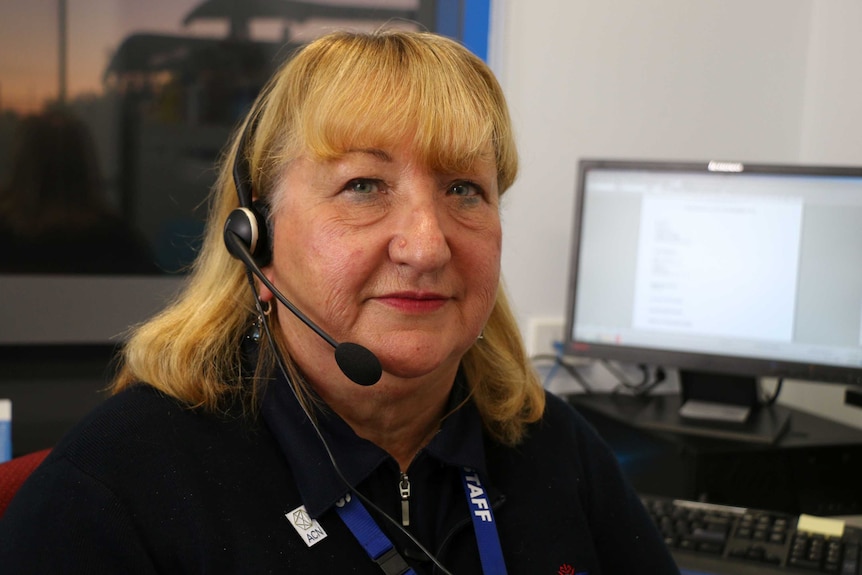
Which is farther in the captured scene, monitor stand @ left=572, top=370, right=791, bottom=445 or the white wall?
the white wall

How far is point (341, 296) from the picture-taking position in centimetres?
95

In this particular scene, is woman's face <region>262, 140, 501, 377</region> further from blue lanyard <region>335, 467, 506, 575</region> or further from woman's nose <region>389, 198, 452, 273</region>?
blue lanyard <region>335, 467, 506, 575</region>

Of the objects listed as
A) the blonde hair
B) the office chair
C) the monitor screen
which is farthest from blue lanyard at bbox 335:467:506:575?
the monitor screen

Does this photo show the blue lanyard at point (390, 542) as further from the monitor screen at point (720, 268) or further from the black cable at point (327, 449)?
the monitor screen at point (720, 268)

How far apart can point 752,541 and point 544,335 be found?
0.76 m

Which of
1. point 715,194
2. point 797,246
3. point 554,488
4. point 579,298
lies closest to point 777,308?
point 797,246

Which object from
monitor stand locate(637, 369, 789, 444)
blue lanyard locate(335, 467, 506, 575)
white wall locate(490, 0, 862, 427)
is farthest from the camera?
white wall locate(490, 0, 862, 427)

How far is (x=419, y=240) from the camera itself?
0.95 m

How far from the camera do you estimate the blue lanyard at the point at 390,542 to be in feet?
3.08

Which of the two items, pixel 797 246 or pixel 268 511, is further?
pixel 797 246

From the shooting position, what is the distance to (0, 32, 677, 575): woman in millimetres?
902

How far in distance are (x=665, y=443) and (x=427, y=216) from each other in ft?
2.95

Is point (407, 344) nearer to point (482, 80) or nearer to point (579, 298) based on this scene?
point (482, 80)

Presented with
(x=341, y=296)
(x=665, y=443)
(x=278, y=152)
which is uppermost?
(x=278, y=152)
